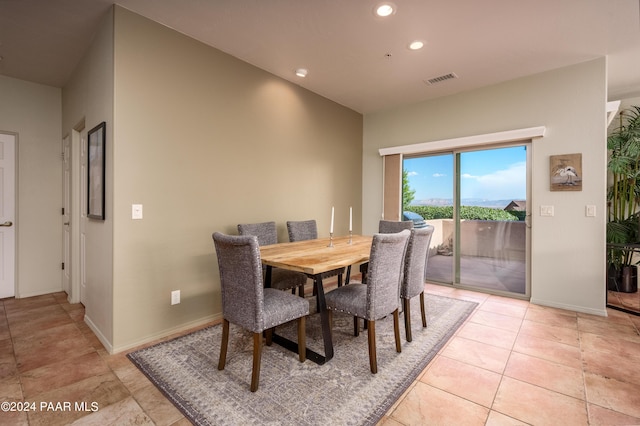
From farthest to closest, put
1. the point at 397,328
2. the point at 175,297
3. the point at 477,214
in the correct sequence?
the point at 477,214, the point at 175,297, the point at 397,328

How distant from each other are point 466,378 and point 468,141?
2.93 meters

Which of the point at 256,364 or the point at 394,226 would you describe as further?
the point at 394,226

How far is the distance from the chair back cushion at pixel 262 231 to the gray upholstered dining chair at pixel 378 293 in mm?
1113

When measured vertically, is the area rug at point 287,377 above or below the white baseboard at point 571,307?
below

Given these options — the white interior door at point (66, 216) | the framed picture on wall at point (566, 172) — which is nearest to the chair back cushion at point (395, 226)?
the framed picture on wall at point (566, 172)

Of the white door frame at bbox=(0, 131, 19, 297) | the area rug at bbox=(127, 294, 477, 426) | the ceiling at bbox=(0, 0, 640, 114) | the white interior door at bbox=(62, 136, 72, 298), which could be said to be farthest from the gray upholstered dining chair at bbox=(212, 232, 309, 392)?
the white door frame at bbox=(0, 131, 19, 297)

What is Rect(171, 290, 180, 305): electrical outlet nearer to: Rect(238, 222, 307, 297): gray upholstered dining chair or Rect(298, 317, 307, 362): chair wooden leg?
Rect(238, 222, 307, 297): gray upholstered dining chair

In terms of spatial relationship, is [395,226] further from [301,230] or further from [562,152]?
[562,152]

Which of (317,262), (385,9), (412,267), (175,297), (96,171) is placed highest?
(385,9)

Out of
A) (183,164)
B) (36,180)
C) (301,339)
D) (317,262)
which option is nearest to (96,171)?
(183,164)

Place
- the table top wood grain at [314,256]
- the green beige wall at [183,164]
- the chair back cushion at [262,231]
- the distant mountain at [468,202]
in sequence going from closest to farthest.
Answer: the table top wood grain at [314,256] < the green beige wall at [183,164] < the chair back cushion at [262,231] < the distant mountain at [468,202]

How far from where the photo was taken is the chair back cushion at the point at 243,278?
174 cm

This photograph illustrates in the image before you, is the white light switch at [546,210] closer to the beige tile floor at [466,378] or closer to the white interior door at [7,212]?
the beige tile floor at [466,378]

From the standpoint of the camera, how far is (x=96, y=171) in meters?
2.59
